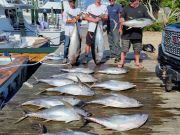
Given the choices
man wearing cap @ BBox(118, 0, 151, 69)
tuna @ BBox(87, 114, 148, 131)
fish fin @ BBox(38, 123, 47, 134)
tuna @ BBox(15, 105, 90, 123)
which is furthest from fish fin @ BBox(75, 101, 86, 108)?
man wearing cap @ BBox(118, 0, 151, 69)

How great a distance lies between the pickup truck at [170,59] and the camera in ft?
21.5

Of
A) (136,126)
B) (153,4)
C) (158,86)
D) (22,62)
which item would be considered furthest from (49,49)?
(153,4)

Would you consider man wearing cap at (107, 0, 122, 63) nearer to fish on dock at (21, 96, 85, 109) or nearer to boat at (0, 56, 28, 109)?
boat at (0, 56, 28, 109)

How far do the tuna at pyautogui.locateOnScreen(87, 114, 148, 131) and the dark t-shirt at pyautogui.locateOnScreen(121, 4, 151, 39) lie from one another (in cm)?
372

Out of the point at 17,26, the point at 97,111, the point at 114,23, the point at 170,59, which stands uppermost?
the point at 114,23

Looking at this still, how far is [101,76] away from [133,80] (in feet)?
2.36

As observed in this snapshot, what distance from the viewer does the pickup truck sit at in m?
6.55

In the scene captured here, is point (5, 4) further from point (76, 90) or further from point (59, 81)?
point (76, 90)

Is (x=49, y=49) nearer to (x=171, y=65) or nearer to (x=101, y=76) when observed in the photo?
(x=101, y=76)

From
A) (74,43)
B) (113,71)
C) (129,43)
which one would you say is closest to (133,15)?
(129,43)

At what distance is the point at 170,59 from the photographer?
685cm

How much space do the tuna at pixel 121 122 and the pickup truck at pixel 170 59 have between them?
1745 millimetres

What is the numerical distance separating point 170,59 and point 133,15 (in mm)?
1807

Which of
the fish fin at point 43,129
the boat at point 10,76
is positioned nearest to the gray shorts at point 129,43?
the boat at point 10,76
